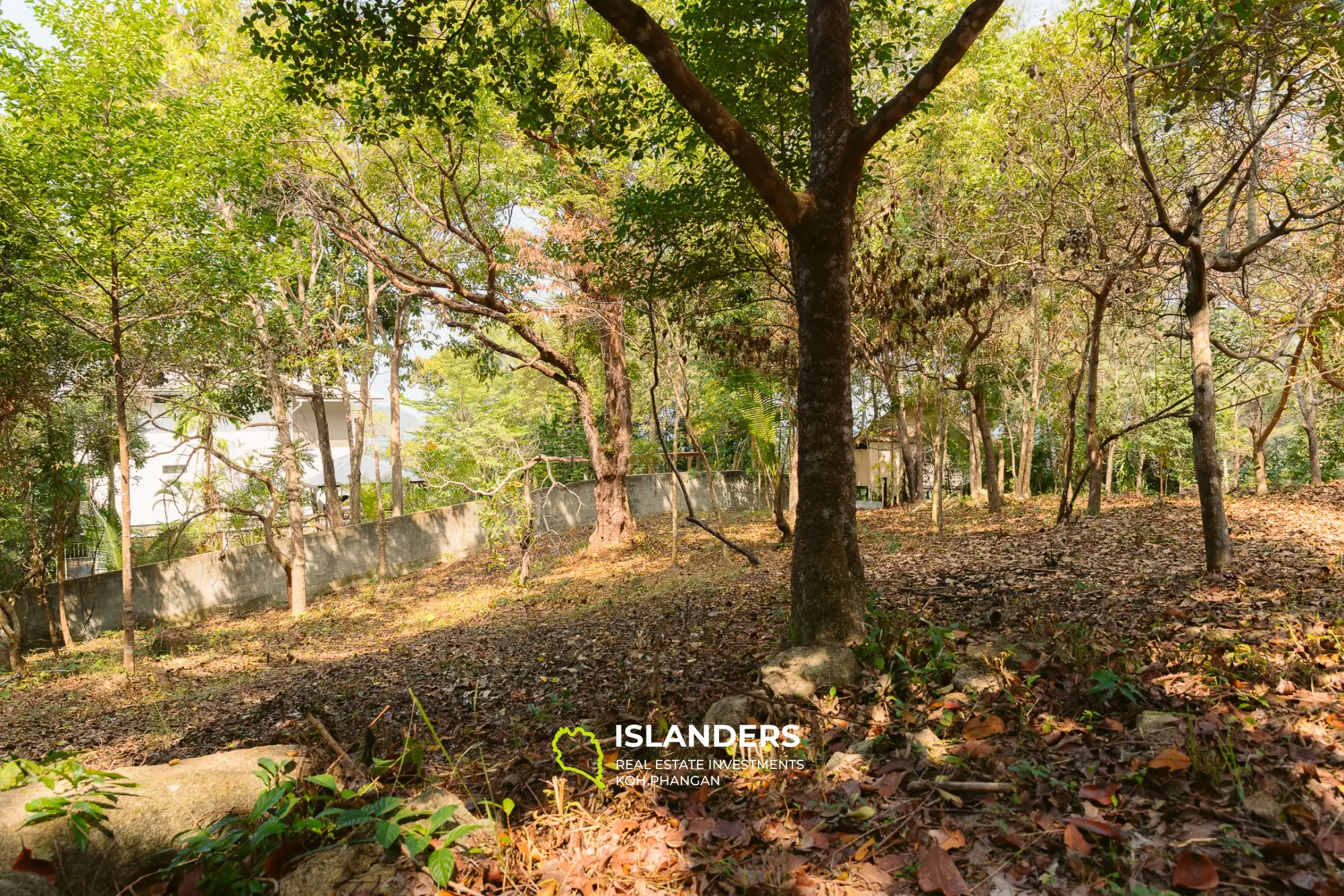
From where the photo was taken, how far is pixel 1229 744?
7.57 ft

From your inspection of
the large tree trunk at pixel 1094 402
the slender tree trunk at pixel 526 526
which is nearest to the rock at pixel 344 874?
the slender tree trunk at pixel 526 526

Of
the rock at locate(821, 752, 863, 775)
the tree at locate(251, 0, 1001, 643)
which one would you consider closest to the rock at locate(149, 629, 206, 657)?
the tree at locate(251, 0, 1001, 643)

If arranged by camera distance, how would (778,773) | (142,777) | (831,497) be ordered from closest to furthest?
(142,777)
(778,773)
(831,497)

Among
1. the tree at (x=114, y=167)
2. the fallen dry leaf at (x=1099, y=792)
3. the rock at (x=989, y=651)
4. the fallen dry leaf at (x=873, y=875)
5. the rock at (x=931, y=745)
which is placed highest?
the tree at (x=114, y=167)

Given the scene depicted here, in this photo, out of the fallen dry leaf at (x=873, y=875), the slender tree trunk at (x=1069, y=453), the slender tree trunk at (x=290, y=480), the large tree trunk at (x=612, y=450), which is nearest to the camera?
the fallen dry leaf at (x=873, y=875)

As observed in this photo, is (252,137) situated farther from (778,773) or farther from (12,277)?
(778,773)

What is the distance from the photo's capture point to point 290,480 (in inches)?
501

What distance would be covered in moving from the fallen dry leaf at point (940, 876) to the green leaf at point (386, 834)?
1682mm

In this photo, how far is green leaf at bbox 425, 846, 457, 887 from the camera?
2.14 meters

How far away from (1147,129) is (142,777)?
10.4 metres

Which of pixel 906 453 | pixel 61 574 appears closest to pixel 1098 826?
pixel 61 574

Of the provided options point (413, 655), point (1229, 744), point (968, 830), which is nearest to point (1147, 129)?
point (1229, 744)

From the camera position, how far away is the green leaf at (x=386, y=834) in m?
2.20

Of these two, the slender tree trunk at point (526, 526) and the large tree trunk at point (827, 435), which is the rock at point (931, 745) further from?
the slender tree trunk at point (526, 526)
